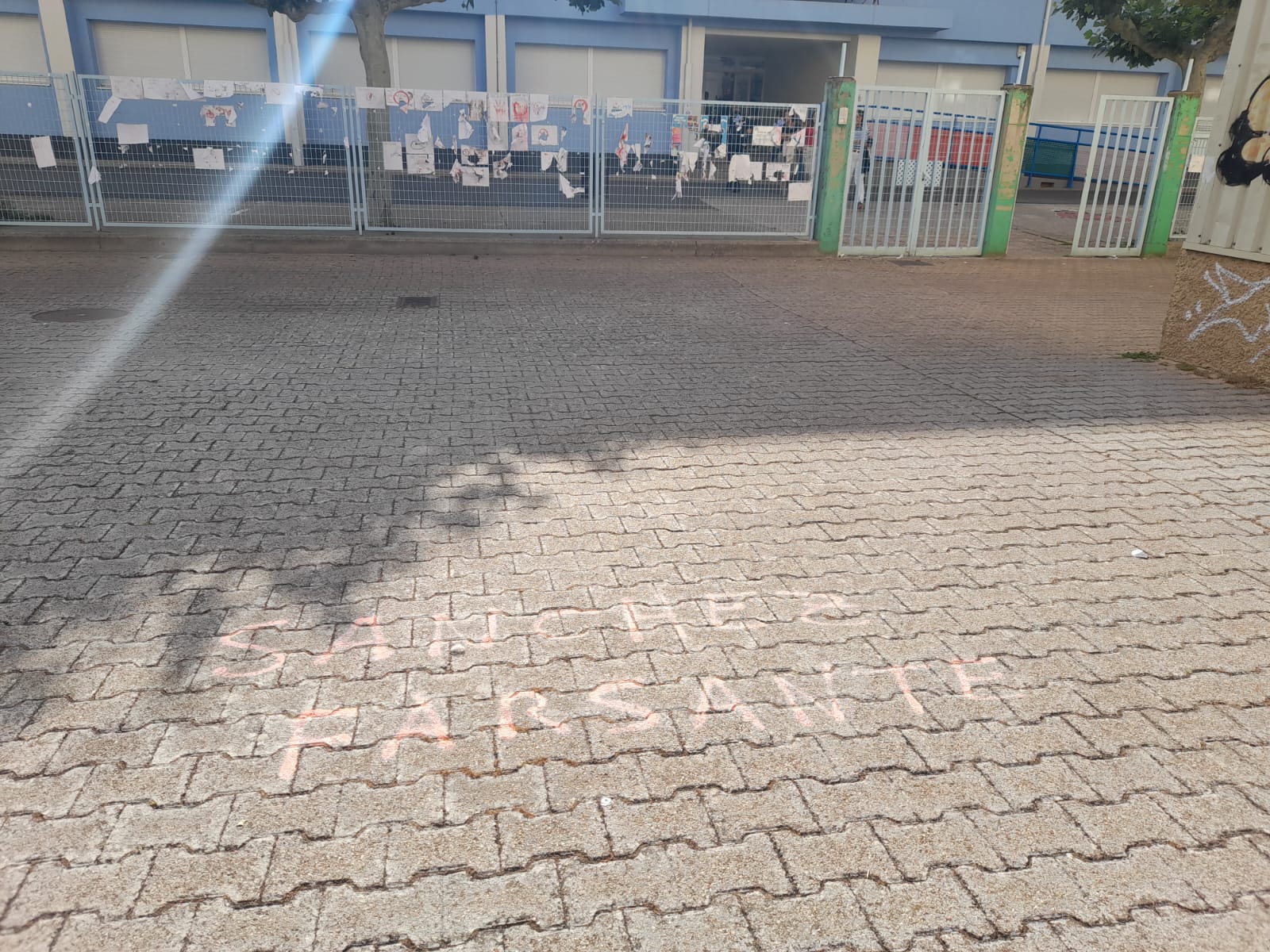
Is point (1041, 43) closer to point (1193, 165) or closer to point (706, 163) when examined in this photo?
point (1193, 165)

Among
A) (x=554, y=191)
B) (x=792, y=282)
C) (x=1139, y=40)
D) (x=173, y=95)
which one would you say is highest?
(x=1139, y=40)

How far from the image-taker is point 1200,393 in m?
7.15

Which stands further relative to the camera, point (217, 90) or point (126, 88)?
point (217, 90)

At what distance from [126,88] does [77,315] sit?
5122 mm

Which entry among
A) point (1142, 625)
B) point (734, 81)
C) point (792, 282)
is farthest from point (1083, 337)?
Result: point (734, 81)

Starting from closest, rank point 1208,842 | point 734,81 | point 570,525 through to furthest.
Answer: point 1208,842
point 570,525
point 734,81

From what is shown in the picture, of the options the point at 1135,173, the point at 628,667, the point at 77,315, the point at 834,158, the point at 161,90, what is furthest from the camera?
the point at 1135,173

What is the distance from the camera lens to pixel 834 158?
14.1 m

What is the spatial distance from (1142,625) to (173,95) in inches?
515

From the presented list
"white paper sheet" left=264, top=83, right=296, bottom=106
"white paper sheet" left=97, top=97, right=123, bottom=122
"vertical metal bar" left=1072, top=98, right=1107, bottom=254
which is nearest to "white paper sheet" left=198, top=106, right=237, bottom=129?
"white paper sheet" left=264, top=83, right=296, bottom=106

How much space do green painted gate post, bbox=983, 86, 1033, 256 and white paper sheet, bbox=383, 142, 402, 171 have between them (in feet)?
28.7

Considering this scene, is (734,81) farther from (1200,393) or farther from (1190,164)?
(1200,393)

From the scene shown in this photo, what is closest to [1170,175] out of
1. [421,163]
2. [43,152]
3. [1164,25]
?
[1164,25]

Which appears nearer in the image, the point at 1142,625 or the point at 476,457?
the point at 1142,625
